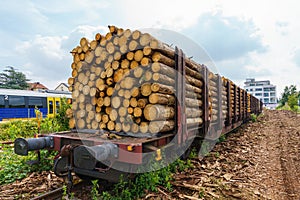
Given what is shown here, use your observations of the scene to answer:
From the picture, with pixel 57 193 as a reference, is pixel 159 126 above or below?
above

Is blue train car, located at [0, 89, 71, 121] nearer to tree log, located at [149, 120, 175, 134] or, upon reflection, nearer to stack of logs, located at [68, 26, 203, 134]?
stack of logs, located at [68, 26, 203, 134]

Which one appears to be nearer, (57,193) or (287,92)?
(57,193)

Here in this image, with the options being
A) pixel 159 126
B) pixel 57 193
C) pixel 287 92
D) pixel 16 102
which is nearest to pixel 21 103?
pixel 16 102

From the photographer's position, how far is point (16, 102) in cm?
1683

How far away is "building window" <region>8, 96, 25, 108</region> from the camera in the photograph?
645 inches

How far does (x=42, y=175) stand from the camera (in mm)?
5023

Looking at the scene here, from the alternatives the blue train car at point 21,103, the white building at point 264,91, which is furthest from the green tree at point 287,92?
the blue train car at point 21,103

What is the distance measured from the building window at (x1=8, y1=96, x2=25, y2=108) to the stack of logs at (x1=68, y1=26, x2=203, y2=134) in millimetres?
14588

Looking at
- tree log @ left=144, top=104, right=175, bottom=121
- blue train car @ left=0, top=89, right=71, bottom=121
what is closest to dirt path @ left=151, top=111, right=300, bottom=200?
tree log @ left=144, top=104, right=175, bottom=121

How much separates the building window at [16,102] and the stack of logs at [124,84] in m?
14.6

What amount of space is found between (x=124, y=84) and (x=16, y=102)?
53.3ft

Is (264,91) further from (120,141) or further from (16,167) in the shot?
(120,141)

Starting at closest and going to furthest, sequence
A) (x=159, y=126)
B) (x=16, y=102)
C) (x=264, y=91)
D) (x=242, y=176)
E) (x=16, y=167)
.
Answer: (x=159, y=126) → (x=242, y=176) → (x=16, y=167) → (x=16, y=102) → (x=264, y=91)

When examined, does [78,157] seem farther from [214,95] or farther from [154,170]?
[214,95]
